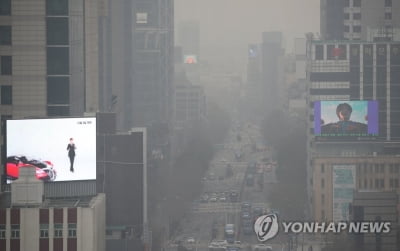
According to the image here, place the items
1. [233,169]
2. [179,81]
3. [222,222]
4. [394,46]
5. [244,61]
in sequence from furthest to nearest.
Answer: [244,61], [179,81], [233,169], [394,46], [222,222]

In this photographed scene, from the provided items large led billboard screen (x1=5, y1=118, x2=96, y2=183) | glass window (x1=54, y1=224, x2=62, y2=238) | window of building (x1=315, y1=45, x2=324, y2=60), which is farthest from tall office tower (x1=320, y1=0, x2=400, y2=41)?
glass window (x1=54, y1=224, x2=62, y2=238)

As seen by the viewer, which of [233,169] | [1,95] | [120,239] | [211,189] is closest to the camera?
[1,95]

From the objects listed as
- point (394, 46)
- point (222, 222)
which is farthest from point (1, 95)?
point (394, 46)

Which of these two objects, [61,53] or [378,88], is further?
[378,88]

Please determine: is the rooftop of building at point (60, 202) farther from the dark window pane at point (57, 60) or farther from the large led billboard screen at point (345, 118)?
the large led billboard screen at point (345, 118)

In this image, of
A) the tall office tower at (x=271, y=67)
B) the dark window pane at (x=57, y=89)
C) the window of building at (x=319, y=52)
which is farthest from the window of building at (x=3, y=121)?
the tall office tower at (x=271, y=67)

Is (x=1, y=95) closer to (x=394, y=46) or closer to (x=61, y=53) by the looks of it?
(x=61, y=53)
